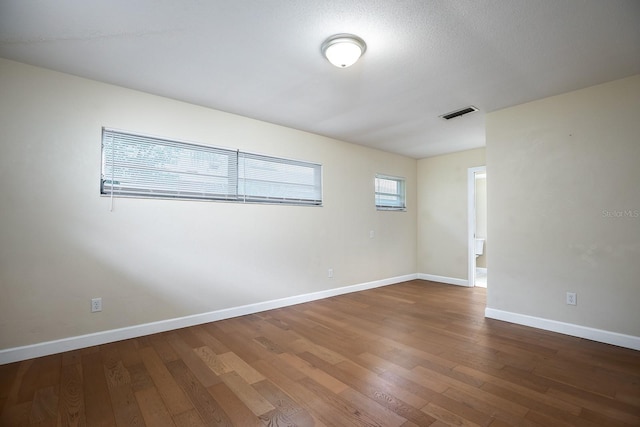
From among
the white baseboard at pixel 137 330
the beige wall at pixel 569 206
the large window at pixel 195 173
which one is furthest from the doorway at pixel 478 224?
the large window at pixel 195 173

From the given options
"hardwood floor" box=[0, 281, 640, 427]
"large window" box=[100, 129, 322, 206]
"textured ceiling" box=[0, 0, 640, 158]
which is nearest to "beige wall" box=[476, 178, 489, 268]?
"textured ceiling" box=[0, 0, 640, 158]

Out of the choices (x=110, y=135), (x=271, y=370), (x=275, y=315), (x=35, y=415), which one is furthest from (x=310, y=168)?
(x=35, y=415)

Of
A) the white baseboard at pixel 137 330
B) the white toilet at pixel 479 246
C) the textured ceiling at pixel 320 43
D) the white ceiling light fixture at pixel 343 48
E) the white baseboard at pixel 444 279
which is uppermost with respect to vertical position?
the textured ceiling at pixel 320 43

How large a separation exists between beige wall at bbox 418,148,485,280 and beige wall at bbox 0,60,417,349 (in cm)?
265

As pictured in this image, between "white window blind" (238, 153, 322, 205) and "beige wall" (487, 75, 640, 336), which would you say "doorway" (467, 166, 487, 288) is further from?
"white window blind" (238, 153, 322, 205)

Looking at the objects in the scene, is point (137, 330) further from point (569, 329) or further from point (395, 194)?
point (395, 194)

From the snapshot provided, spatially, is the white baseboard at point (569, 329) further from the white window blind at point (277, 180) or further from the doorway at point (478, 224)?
the white window blind at point (277, 180)

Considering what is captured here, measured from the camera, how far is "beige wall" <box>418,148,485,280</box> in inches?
211

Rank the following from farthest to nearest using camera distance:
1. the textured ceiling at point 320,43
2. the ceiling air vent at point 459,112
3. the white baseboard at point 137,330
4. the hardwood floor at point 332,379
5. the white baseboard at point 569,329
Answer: the ceiling air vent at point 459,112, the white baseboard at point 569,329, the white baseboard at point 137,330, the textured ceiling at point 320,43, the hardwood floor at point 332,379

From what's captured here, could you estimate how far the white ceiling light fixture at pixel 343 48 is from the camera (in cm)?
212

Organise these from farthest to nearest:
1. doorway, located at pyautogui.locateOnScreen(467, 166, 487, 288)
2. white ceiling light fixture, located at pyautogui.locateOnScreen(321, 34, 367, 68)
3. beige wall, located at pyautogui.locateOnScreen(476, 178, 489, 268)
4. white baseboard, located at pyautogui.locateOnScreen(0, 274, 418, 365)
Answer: beige wall, located at pyautogui.locateOnScreen(476, 178, 489, 268) → doorway, located at pyautogui.locateOnScreen(467, 166, 487, 288) → white baseboard, located at pyautogui.locateOnScreen(0, 274, 418, 365) → white ceiling light fixture, located at pyautogui.locateOnScreen(321, 34, 367, 68)

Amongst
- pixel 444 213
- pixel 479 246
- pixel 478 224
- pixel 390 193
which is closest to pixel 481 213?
pixel 478 224

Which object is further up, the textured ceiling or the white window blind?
the textured ceiling

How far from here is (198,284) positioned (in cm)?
331
